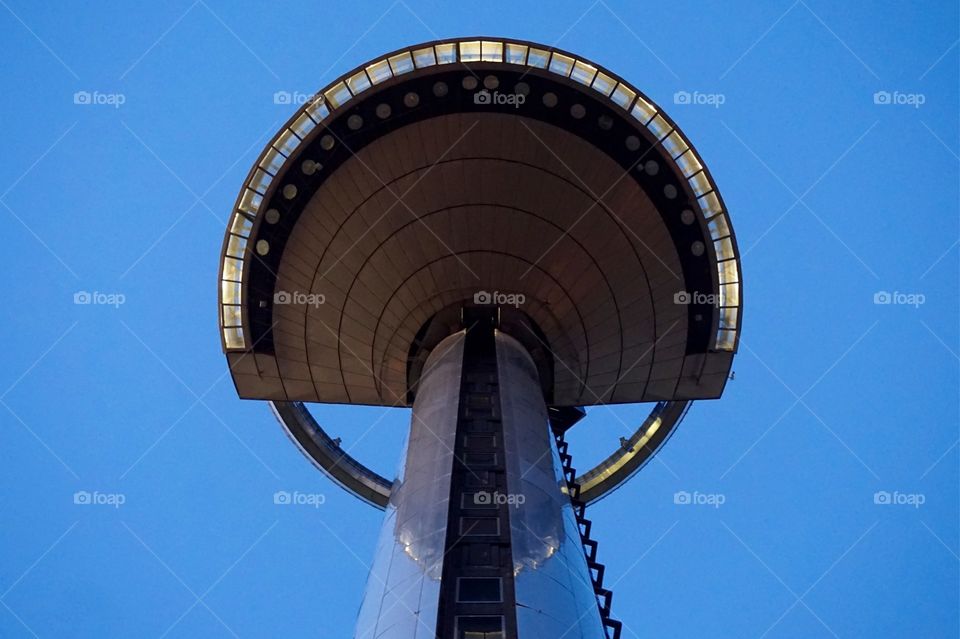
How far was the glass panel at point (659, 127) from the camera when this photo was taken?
26.0 m

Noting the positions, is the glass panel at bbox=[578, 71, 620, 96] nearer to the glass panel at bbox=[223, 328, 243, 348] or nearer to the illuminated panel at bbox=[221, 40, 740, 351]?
the illuminated panel at bbox=[221, 40, 740, 351]

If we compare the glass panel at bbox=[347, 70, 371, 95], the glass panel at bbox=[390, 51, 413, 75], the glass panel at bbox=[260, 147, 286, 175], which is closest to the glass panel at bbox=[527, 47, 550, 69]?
the glass panel at bbox=[390, 51, 413, 75]

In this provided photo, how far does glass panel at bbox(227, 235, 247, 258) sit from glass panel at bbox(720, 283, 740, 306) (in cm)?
1470

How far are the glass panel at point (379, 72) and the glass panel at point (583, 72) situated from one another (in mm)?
5322

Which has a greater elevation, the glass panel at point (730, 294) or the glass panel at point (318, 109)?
the glass panel at point (318, 109)

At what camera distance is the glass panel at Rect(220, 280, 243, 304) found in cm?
2716

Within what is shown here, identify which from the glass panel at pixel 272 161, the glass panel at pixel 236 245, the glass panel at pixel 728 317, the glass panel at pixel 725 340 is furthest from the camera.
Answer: the glass panel at pixel 725 340

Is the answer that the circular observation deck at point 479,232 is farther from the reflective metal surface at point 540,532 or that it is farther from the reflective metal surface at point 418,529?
the reflective metal surface at point 540,532

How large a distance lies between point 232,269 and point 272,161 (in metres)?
3.53

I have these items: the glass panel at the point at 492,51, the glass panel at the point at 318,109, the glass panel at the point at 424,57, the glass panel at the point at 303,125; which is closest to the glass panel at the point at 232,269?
the glass panel at the point at 303,125

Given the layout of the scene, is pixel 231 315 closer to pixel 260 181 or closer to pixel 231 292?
pixel 231 292

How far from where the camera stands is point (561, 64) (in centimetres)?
2575

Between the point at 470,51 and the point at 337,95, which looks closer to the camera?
the point at 470,51

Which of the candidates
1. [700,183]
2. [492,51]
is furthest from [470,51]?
[700,183]
